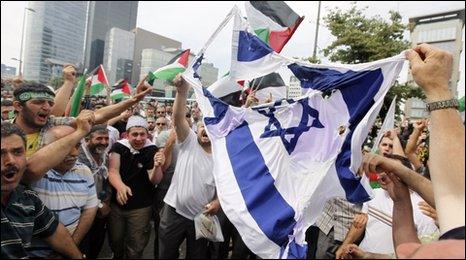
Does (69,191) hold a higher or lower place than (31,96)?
lower

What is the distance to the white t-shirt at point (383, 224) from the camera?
3.02 meters

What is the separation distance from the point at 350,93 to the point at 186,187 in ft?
5.79

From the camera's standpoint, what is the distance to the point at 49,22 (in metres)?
107

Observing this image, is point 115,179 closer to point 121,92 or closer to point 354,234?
point 354,234

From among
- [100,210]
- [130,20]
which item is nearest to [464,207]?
[100,210]

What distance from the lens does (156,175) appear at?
162 inches

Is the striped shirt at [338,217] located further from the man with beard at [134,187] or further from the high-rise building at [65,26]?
the high-rise building at [65,26]

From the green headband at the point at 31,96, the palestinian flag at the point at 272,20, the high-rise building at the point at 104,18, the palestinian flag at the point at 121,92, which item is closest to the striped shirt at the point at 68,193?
the green headband at the point at 31,96

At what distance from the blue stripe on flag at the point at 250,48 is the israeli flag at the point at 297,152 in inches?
11.5

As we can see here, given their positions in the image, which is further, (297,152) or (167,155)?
(167,155)

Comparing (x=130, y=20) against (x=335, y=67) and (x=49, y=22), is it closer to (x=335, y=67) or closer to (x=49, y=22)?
(x=49, y=22)

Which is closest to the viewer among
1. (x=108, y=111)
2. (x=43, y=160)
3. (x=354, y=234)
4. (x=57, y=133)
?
(x=43, y=160)

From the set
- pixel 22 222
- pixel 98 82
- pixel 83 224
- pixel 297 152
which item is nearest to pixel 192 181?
pixel 83 224

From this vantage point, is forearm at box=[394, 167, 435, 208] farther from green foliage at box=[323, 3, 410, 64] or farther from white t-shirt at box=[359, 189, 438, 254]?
green foliage at box=[323, 3, 410, 64]
